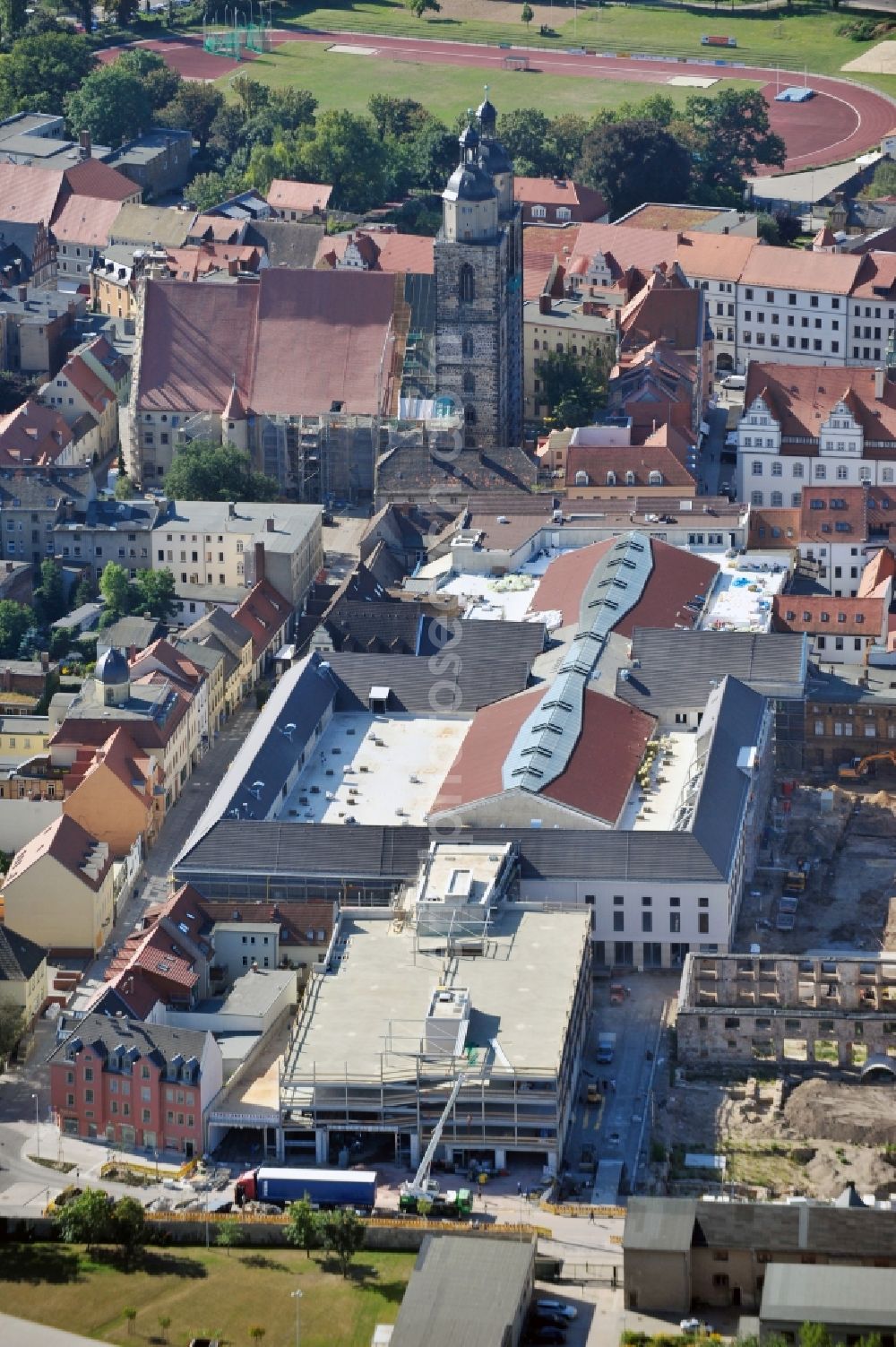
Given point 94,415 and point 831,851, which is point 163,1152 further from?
point 94,415

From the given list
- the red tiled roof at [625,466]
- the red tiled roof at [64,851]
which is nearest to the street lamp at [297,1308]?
the red tiled roof at [64,851]

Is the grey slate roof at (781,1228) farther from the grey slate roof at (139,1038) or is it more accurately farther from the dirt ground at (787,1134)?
the grey slate roof at (139,1038)

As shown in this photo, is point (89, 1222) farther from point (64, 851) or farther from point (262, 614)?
point (262, 614)

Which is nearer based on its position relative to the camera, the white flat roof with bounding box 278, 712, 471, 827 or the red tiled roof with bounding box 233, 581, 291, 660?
the white flat roof with bounding box 278, 712, 471, 827

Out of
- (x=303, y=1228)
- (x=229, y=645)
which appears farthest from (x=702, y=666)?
(x=303, y=1228)

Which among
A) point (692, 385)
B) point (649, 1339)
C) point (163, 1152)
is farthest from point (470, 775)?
point (692, 385)

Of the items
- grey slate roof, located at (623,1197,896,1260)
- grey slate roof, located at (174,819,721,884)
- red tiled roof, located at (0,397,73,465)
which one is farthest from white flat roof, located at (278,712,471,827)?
red tiled roof, located at (0,397,73,465)

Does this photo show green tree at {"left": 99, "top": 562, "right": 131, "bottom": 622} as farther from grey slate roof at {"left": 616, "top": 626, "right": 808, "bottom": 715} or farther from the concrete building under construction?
the concrete building under construction
